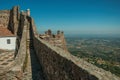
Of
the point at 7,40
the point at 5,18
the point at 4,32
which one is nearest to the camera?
the point at 7,40

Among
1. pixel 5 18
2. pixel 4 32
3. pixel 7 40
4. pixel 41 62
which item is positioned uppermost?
pixel 5 18

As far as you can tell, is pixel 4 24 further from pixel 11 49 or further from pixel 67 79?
pixel 67 79

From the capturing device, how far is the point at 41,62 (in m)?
14.1

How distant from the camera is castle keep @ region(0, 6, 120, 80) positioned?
16.4ft

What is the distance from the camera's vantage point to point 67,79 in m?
6.07

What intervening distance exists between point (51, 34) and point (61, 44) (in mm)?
1880

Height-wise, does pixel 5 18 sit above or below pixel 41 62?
above

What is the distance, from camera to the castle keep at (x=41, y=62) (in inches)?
196

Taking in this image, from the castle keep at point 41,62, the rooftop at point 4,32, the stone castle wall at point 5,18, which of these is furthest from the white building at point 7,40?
the stone castle wall at point 5,18

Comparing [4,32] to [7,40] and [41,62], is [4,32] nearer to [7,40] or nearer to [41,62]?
[7,40]

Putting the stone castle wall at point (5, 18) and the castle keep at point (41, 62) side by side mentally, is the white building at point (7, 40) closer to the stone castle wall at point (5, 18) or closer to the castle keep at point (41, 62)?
the castle keep at point (41, 62)

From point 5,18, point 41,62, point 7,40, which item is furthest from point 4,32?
point 41,62

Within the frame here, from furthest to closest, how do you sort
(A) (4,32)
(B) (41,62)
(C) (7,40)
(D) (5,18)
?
(D) (5,18)
(A) (4,32)
(C) (7,40)
(B) (41,62)

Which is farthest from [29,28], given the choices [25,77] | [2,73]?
[2,73]
